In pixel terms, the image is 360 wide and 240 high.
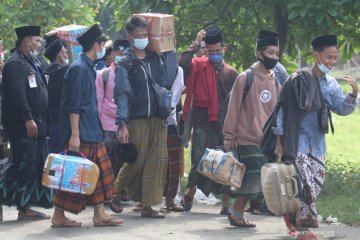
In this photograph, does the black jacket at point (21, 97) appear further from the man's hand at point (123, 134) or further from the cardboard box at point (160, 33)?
the cardboard box at point (160, 33)

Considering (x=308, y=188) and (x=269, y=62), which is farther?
(x=269, y=62)

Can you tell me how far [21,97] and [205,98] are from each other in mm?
2200

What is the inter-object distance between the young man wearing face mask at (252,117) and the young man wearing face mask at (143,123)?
2.58 ft

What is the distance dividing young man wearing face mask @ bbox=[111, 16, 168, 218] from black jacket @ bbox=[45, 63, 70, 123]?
2.67 ft

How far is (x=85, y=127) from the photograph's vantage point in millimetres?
9516

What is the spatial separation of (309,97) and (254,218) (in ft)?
7.88

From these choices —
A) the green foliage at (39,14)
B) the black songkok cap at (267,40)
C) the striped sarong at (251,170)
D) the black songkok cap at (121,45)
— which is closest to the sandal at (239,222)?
the striped sarong at (251,170)

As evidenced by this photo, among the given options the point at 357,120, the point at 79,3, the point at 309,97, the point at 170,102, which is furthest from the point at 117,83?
the point at 357,120

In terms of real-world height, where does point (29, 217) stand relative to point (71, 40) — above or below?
below

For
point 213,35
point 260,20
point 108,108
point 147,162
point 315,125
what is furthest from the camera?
point 260,20

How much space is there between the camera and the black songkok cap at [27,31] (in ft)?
32.9

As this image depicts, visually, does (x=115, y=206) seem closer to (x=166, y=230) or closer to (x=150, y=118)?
(x=150, y=118)

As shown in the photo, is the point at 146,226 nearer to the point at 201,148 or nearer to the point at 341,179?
the point at 201,148

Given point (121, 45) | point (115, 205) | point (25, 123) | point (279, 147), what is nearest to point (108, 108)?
point (121, 45)
